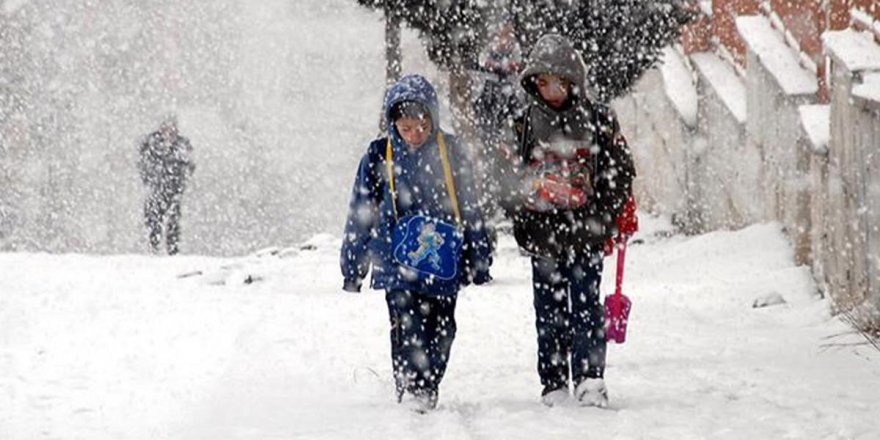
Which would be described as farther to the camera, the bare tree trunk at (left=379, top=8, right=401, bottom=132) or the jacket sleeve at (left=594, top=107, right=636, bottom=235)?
the bare tree trunk at (left=379, top=8, right=401, bottom=132)

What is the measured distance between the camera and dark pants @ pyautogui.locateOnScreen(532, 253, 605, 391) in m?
6.12

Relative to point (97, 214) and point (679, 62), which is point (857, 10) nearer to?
point (679, 62)

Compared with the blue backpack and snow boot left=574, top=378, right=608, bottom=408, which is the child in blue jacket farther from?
snow boot left=574, top=378, right=608, bottom=408

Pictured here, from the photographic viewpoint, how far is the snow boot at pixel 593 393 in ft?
19.9

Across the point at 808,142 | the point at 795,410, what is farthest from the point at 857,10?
the point at 795,410

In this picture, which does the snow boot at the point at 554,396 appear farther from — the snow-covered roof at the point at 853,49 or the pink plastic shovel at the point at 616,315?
the snow-covered roof at the point at 853,49

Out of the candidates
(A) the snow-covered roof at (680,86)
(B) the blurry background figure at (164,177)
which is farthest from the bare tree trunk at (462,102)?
(B) the blurry background figure at (164,177)

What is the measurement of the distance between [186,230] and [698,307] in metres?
30.9

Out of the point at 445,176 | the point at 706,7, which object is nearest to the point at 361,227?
the point at 445,176

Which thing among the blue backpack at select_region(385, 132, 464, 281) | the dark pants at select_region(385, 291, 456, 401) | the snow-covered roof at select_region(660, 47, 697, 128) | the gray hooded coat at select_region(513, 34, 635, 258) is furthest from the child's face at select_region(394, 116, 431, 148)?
the snow-covered roof at select_region(660, 47, 697, 128)

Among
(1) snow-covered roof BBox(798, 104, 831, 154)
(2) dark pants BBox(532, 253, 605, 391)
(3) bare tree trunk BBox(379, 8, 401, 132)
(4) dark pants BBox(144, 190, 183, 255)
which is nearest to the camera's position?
(2) dark pants BBox(532, 253, 605, 391)

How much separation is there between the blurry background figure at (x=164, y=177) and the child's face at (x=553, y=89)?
38.5ft

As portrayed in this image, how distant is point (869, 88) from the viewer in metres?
8.01

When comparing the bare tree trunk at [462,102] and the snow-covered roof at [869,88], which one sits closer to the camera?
the snow-covered roof at [869,88]
